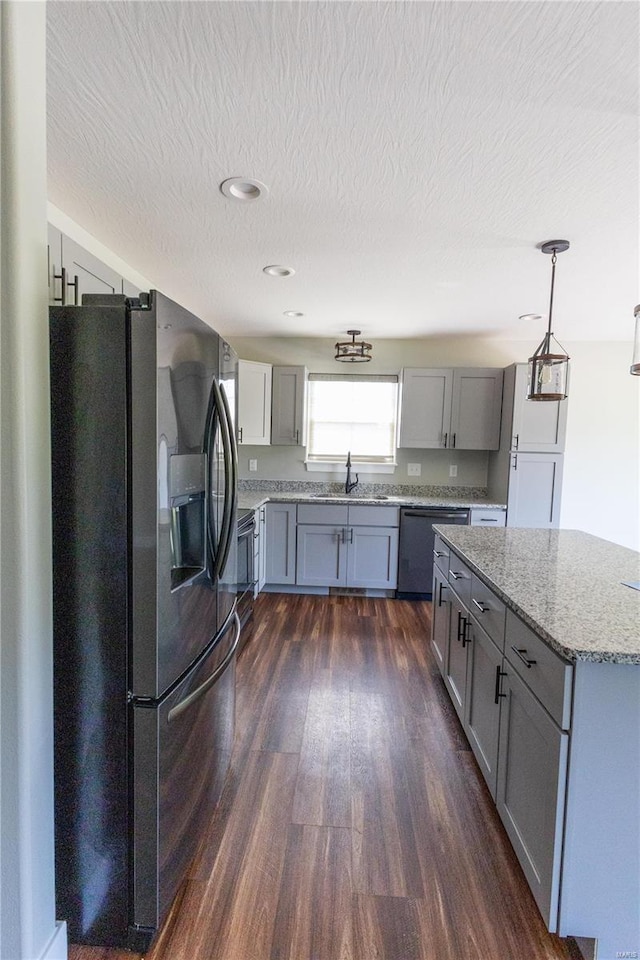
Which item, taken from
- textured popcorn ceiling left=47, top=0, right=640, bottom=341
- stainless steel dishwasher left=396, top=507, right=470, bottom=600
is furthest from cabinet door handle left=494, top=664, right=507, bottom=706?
stainless steel dishwasher left=396, top=507, right=470, bottom=600

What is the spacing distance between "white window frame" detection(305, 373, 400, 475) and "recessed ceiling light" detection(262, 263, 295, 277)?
5.57ft

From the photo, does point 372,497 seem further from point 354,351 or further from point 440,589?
point 440,589

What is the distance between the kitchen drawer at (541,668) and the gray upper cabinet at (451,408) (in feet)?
9.23

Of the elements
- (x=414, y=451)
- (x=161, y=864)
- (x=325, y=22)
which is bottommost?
(x=161, y=864)

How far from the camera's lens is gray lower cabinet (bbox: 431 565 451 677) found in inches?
90.4

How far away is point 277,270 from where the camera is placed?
2625mm

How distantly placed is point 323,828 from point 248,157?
250cm

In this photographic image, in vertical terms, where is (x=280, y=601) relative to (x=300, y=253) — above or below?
below

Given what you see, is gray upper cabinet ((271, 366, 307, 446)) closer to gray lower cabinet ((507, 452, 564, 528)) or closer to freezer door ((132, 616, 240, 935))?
gray lower cabinet ((507, 452, 564, 528))

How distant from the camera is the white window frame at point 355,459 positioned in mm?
Result: 4352

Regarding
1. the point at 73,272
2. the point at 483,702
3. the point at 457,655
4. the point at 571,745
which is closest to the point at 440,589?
the point at 457,655

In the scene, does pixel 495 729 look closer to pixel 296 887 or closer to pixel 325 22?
pixel 296 887

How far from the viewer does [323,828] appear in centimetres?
147

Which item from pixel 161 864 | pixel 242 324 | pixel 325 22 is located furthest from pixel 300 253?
pixel 161 864
